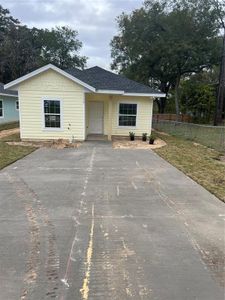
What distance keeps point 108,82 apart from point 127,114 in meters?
2.26

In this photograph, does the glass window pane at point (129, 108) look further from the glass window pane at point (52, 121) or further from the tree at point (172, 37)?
the tree at point (172, 37)

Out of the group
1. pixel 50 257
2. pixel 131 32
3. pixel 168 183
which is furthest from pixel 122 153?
pixel 131 32

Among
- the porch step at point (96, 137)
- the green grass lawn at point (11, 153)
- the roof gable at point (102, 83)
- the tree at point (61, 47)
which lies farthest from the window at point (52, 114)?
the tree at point (61, 47)

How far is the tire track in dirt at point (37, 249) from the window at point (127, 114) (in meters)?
11.4

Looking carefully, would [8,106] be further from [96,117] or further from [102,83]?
[102,83]

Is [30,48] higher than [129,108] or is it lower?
higher

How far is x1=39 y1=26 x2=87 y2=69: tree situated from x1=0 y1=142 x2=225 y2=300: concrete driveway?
43899mm

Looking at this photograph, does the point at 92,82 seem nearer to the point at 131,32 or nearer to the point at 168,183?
the point at 168,183

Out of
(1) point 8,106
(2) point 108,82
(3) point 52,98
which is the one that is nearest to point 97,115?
(2) point 108,82

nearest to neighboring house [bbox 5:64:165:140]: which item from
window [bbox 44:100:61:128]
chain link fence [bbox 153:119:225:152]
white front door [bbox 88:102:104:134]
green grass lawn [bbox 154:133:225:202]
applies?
window [bbox 44:100:61:128]

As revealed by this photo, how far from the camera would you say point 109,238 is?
4152mm

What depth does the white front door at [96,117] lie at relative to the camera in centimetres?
1728

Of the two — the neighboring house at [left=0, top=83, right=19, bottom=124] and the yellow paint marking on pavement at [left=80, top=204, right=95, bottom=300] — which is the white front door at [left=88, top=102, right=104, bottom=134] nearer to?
the neighboring house at [left=0, top=83, right=19, bottom=124]

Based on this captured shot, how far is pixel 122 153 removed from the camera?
11.9 metres
